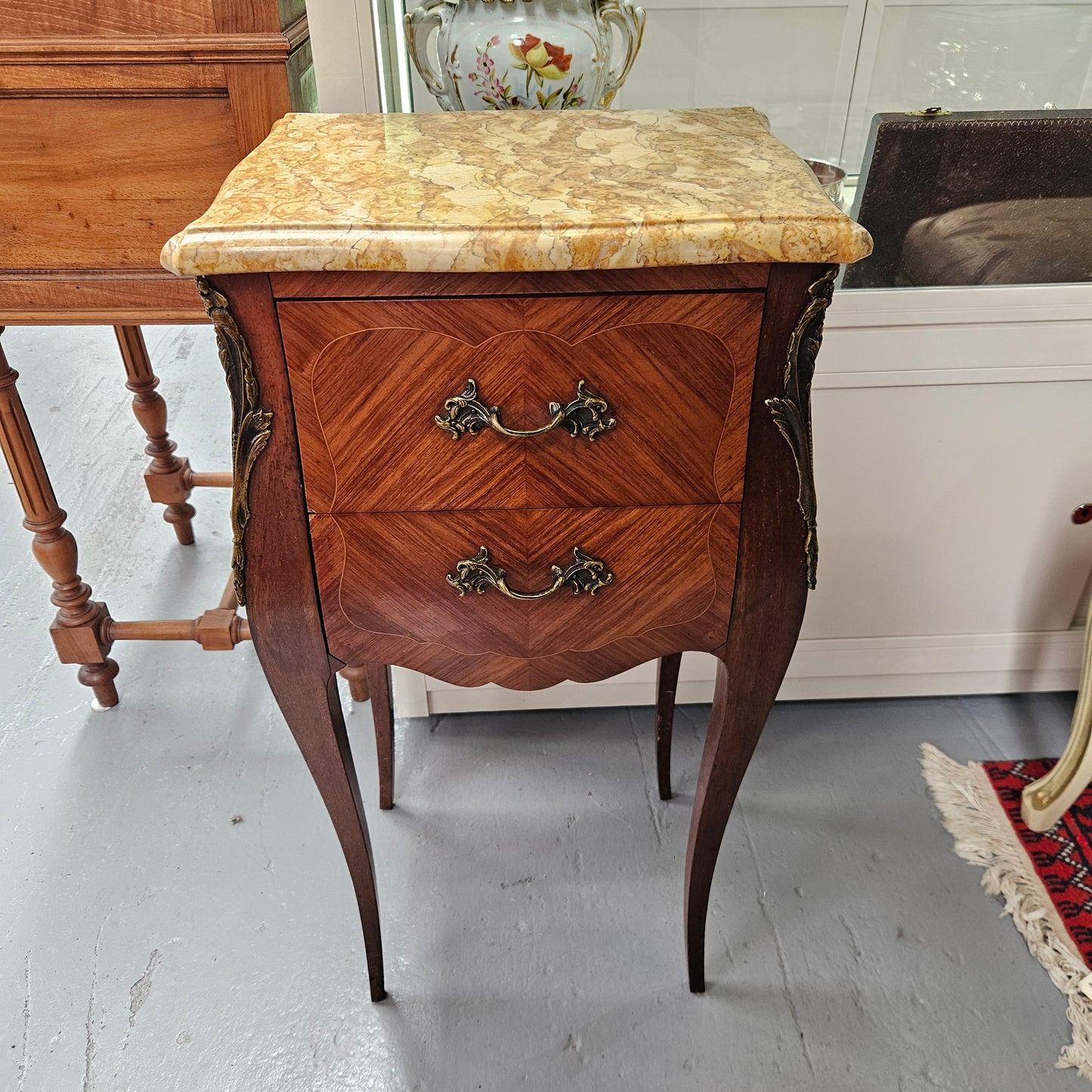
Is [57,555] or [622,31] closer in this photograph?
[622,31]

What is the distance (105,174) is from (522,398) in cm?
67

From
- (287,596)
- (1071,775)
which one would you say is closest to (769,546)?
(287,596)

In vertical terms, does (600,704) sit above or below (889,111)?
below

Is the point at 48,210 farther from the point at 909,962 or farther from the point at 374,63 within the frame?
the point at 909,962

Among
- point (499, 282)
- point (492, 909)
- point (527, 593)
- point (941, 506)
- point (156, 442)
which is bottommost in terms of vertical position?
point (492, 909)

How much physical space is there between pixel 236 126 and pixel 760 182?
62 cm

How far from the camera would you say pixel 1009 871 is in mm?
A: 1274

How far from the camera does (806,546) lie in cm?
79

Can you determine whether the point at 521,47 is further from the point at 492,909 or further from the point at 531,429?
the point at 492,909

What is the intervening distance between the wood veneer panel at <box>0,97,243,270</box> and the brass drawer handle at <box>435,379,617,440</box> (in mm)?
553

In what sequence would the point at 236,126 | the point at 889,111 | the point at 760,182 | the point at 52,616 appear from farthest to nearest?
the point at 52,616 → the point at 889,111 → the point at 236,126 → the point at 760,182

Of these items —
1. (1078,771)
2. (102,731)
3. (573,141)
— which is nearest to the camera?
(573,141)

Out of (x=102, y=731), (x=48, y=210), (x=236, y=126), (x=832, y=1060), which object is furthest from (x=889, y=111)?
(x=102, y=731)

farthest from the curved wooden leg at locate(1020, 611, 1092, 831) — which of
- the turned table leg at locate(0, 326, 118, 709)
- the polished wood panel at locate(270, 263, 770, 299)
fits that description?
the turned table leg at locate(0, 326, 118, 709)
